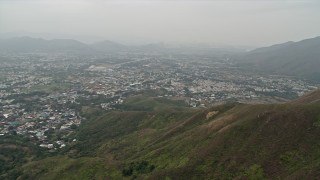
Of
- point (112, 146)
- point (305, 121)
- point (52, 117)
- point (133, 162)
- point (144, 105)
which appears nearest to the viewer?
point (305, 121)

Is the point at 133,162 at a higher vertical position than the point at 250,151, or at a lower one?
lower

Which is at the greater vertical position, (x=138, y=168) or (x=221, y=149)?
(x=221, y=149)

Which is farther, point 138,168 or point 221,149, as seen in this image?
point 138,168

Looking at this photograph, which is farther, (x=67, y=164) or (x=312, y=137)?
(x=67, y=164)

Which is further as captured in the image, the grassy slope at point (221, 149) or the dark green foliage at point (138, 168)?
the dark green foliage at point (138, 168)

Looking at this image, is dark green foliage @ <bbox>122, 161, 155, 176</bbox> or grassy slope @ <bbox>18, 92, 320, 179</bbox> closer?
grassy slope @ <bbox>18, 92, 320, 179</bbox>

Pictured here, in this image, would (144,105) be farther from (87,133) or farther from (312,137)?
(312,137)

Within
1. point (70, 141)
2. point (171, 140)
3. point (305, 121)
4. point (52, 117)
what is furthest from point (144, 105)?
point (305, 121)

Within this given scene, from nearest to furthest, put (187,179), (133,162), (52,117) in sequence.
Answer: (187,179) → (133,162) → (52,117)
